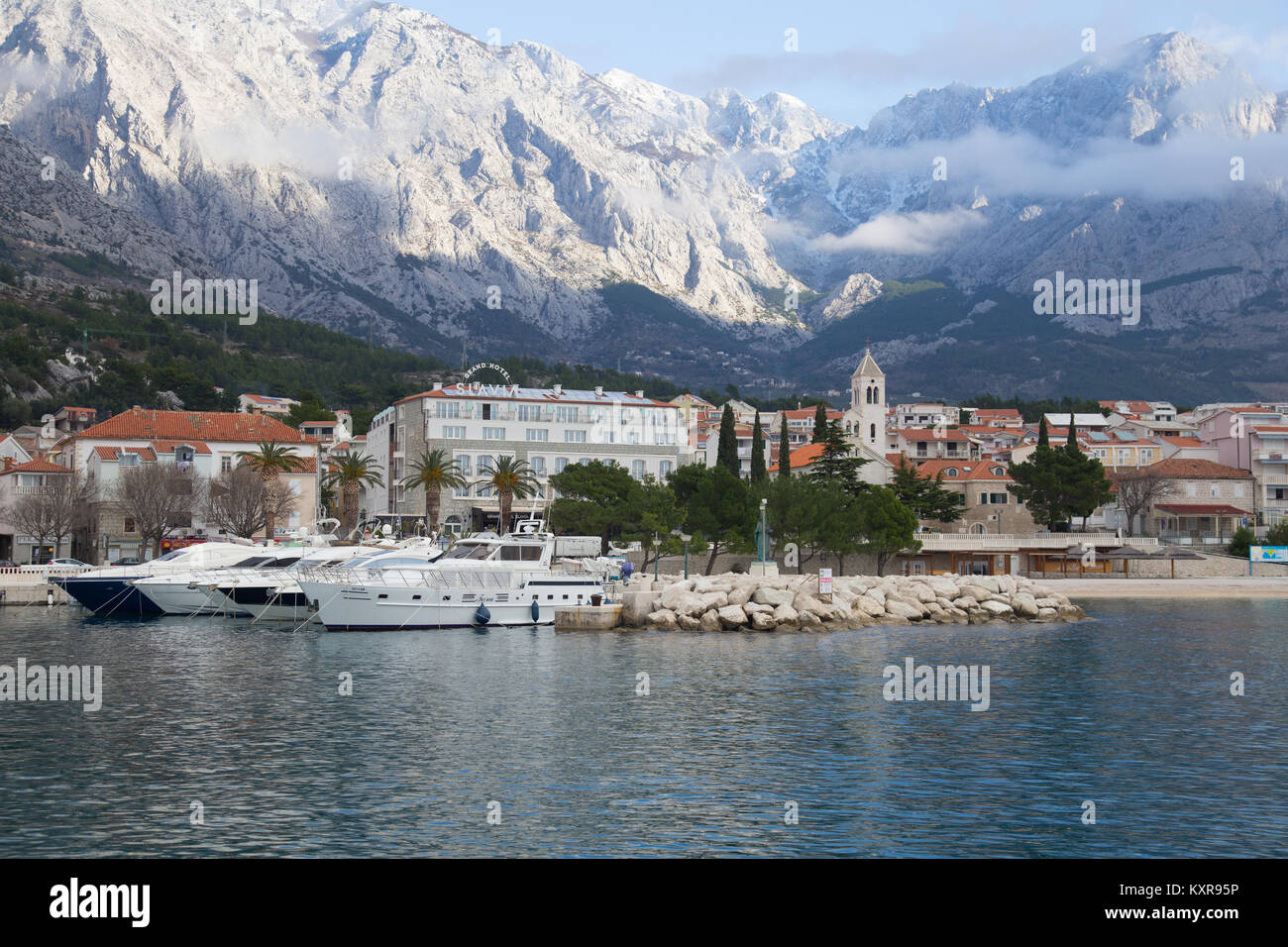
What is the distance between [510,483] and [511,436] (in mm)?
15613

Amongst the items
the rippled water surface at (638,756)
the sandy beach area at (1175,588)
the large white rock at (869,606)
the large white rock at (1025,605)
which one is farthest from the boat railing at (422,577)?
the sandy beach area at (1175,588)

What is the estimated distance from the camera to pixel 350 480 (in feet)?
315

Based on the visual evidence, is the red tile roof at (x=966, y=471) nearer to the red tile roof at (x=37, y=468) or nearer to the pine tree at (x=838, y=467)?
the pine tree at (x=838, y=467)

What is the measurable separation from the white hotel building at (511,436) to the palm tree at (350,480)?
3.36 m

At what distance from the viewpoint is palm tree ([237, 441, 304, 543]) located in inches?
3260

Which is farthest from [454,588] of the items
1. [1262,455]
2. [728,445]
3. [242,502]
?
[1262,455]

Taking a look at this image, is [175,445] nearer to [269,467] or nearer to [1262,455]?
[269,467]

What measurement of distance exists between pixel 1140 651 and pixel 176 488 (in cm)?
6474

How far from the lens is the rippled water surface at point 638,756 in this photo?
61.2 ft

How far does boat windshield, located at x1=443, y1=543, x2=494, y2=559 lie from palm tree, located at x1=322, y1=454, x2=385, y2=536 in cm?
3372
